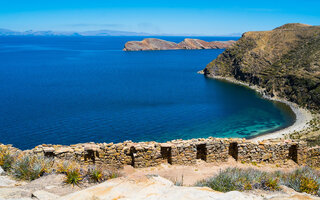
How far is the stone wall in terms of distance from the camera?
14117 mm

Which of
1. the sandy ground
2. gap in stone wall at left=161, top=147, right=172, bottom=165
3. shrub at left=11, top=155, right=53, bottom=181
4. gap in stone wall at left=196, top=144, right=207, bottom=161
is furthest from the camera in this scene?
gap in stone wall at left=196, top=144, right=207, bottom=161

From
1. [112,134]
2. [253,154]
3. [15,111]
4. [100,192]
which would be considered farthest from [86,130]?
[100,192]

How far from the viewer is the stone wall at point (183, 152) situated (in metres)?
14.1

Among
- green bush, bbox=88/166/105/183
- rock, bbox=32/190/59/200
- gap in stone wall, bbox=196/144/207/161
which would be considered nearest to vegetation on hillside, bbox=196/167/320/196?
green bush, bbox=88/166/105/183

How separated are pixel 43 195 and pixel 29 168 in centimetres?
263

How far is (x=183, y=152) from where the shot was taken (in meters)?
15.2

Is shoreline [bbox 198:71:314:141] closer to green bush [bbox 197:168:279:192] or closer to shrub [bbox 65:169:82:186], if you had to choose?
green bush [bbox 197:168:279:192]

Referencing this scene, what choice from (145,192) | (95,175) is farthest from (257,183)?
(95,175)

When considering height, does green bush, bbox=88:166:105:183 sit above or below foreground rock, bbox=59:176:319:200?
below

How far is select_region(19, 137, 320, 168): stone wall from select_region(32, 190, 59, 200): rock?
5.50m

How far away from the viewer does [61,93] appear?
6019 centimetres

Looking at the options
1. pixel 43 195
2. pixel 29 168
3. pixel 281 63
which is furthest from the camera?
pixel 281 63

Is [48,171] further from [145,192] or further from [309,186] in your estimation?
[309,186]

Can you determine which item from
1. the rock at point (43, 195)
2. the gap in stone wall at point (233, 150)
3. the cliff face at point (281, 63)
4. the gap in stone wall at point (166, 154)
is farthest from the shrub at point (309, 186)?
the cliff face at point (281, 63)
